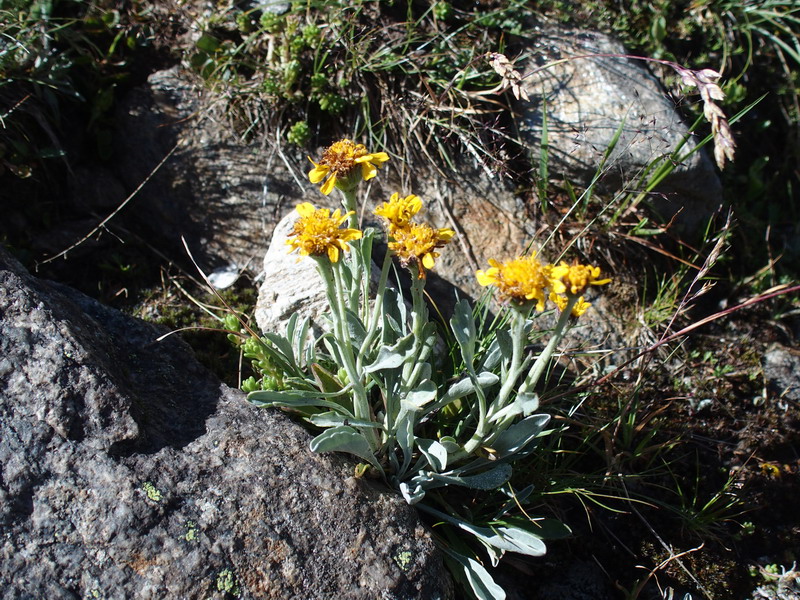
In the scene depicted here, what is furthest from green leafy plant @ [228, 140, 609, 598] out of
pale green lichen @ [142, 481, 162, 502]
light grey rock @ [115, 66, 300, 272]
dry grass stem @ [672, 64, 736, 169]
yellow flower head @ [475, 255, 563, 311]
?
light grey rock @ [115, 66, 300, 272]

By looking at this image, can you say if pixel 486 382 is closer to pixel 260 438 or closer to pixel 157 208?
pixel 260 438

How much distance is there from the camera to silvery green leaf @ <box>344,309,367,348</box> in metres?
2.34

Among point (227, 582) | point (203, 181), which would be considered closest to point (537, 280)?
point (227, 582)

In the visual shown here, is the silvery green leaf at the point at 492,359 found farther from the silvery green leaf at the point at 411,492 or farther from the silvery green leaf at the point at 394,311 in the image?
the silvery green leaf at the point at 411,492

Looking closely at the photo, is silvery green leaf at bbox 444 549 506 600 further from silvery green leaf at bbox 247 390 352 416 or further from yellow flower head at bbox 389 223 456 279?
yellow flower head at bbox 389 223 456 279

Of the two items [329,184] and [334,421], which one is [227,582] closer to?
[334,421]

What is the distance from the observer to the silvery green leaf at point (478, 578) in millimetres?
2295

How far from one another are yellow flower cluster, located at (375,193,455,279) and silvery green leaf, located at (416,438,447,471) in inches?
26.3

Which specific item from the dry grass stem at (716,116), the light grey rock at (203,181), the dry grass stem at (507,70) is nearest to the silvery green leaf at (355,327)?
the dry grass stem at (507,70)

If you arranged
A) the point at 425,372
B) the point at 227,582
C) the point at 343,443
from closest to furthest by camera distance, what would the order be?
1. the point at 227,582
2. the point at 343,443
3. the point at 425,372

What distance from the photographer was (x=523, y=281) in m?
1.90

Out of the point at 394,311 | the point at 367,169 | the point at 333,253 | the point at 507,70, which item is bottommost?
the point at 394,311

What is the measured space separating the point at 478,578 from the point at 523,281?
119 centimetres

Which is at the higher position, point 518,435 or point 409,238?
point 409,238
